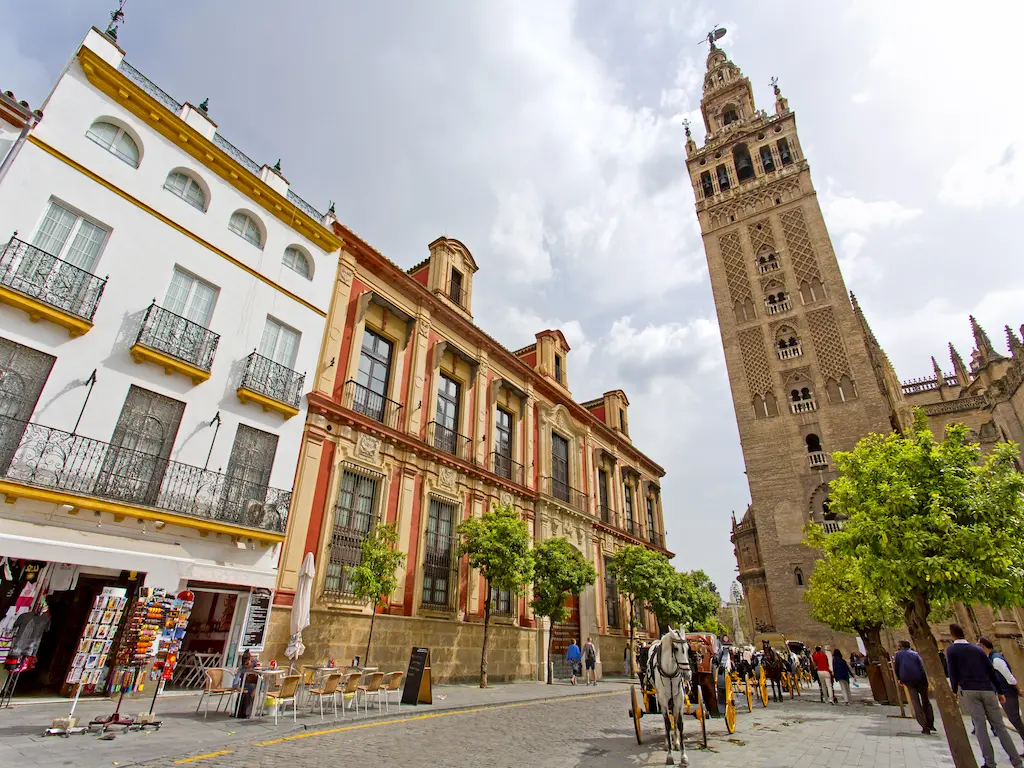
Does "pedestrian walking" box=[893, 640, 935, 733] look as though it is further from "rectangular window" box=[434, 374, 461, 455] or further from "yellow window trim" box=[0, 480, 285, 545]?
"yellow window trim" box=[0, 480, 285, 545]

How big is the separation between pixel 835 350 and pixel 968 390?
18831 millimetres

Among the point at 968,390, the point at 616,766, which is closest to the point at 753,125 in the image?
the point at 968,390

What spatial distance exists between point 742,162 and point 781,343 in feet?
66.3

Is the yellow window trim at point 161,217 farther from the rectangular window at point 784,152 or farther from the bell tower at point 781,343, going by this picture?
the rectangular window at point 784,152

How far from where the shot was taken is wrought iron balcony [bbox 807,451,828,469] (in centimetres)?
3478

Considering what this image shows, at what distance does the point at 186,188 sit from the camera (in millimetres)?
13281

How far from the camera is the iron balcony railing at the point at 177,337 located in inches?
448

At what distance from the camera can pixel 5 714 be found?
25.1ft

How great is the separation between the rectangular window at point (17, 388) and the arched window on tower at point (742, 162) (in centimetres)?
5180

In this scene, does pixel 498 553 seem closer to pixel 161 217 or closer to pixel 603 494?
pixel 161 217

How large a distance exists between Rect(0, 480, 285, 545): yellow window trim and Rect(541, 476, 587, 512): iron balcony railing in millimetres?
12439

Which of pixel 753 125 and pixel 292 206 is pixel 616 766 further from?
pixel 753 125

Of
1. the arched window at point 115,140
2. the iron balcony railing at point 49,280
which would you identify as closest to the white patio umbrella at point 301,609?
the iron balcony railing at point 49,280

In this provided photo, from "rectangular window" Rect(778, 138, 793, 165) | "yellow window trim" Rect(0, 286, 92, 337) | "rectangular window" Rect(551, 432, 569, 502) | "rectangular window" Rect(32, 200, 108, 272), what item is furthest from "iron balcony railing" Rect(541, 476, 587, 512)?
"rectangular window" Rect(778, 138, 793, 165)
